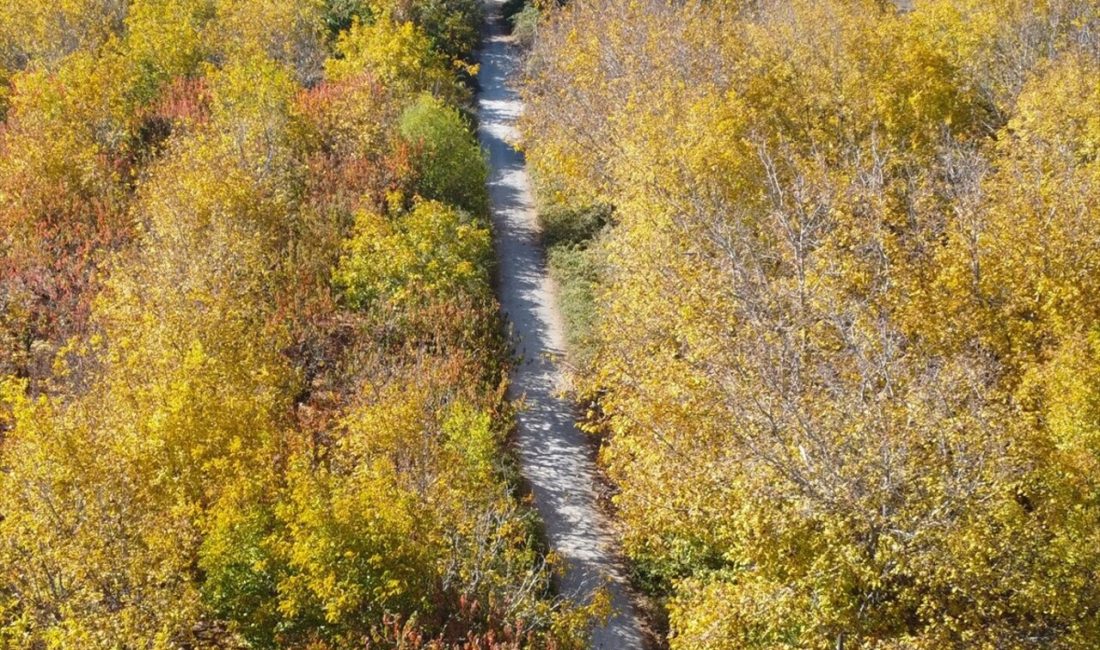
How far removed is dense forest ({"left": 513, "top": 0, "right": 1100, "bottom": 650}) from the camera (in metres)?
12.3

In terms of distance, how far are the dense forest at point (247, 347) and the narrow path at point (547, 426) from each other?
1.19m

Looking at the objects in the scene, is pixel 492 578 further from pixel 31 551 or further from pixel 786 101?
pixel 786 101

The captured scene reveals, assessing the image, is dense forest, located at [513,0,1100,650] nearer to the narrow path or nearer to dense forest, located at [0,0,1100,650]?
dense forest, located at [0,0,1100,650]

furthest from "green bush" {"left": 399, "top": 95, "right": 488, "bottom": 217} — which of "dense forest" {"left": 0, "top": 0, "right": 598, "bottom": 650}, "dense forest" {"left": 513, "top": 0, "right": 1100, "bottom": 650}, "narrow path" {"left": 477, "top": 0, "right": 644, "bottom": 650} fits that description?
"dense forest" {"left": 513, "top": 0, "right": 1100, "bottom": 650}

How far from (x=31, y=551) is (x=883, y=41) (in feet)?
103

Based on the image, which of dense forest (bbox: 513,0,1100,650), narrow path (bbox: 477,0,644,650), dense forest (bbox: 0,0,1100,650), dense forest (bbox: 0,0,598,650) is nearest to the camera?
dense forest (bbox: 513,0,1100,650)

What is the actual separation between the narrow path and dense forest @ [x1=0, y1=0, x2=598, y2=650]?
1.19m

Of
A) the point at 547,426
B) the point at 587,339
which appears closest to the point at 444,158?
the point at 587,339

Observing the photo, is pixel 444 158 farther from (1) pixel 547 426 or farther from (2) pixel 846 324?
(2) pixel 846 324

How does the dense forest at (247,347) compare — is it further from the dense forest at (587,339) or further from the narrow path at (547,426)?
the narrow path at (547,426)

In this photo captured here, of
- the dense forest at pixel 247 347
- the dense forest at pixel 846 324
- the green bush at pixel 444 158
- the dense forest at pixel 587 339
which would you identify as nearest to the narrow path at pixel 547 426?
the dense forest at pixel 587 339

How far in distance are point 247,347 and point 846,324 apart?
1312 centimetres

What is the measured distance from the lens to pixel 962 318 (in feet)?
55.9

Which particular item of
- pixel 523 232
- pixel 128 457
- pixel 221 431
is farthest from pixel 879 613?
pixel 523 232
